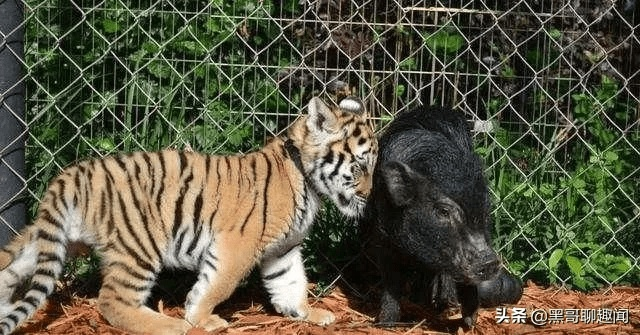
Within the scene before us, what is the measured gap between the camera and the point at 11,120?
16.6ft

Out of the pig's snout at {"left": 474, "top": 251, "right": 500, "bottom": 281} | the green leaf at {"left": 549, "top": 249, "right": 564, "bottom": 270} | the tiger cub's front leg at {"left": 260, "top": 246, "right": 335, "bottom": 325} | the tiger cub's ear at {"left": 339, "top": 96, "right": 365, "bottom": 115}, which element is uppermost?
the tiger cub's ear at {"left": 339, "top": 96, "right": 365, "bottom": 115}

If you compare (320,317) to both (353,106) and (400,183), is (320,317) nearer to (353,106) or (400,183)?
(400,183)

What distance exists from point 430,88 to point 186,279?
1.94 metres

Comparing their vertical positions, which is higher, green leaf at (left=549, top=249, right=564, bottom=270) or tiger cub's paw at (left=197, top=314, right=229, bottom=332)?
tiger cub's paw at (left=197, top=314, right=229, bottom=332)

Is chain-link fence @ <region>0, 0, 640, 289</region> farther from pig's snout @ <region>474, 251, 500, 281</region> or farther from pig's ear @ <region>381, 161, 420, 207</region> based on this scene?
pig's snout @ <region>474, 251, 500, 281</region>

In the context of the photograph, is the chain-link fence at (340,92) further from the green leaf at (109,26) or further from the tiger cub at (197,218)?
the tiger cub at (197,218)

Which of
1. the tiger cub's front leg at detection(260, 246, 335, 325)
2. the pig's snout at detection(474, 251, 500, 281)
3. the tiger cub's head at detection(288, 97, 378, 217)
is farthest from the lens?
the tiger cub's front leg at detection(260, 246, 335, 325)

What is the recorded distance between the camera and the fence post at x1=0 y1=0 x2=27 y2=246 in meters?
5.01

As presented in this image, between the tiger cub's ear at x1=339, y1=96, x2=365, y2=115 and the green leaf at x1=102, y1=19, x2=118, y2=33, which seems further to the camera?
the green leaf at x1=102, y1=19, x2=118, y2=33

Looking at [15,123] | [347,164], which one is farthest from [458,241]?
[15,123]

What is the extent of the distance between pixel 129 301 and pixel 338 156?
1.24 meters

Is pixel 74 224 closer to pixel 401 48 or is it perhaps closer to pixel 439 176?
pixel 439 176

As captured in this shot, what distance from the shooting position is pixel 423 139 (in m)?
5.13

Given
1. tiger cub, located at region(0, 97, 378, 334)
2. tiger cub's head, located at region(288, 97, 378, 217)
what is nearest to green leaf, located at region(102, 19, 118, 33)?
tiger cub, located at region(0, 97, 378, 334)
